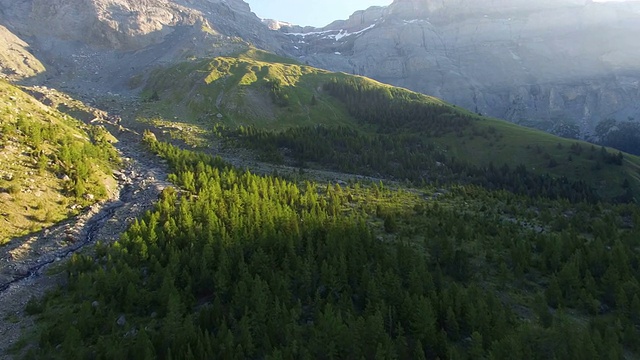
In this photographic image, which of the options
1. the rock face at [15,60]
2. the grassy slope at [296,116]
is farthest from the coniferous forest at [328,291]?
the rock face at [15,60]

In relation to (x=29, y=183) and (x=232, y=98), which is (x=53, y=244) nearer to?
(x=29, y=183)

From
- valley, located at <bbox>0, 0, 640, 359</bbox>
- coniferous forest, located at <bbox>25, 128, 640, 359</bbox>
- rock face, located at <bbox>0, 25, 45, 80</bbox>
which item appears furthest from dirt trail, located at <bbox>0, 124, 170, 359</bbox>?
rock face, located at <bbox>0, 25, 45, 80</bbox>

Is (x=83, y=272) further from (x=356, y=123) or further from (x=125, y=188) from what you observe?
(x=356, y=123)

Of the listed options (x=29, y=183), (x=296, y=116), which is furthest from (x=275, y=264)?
(x=296, y=116)

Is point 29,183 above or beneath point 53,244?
above

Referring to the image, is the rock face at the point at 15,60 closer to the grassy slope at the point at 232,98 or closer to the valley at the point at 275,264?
the grassy slope at the point at 232,98

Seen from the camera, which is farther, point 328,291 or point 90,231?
point 90,231
